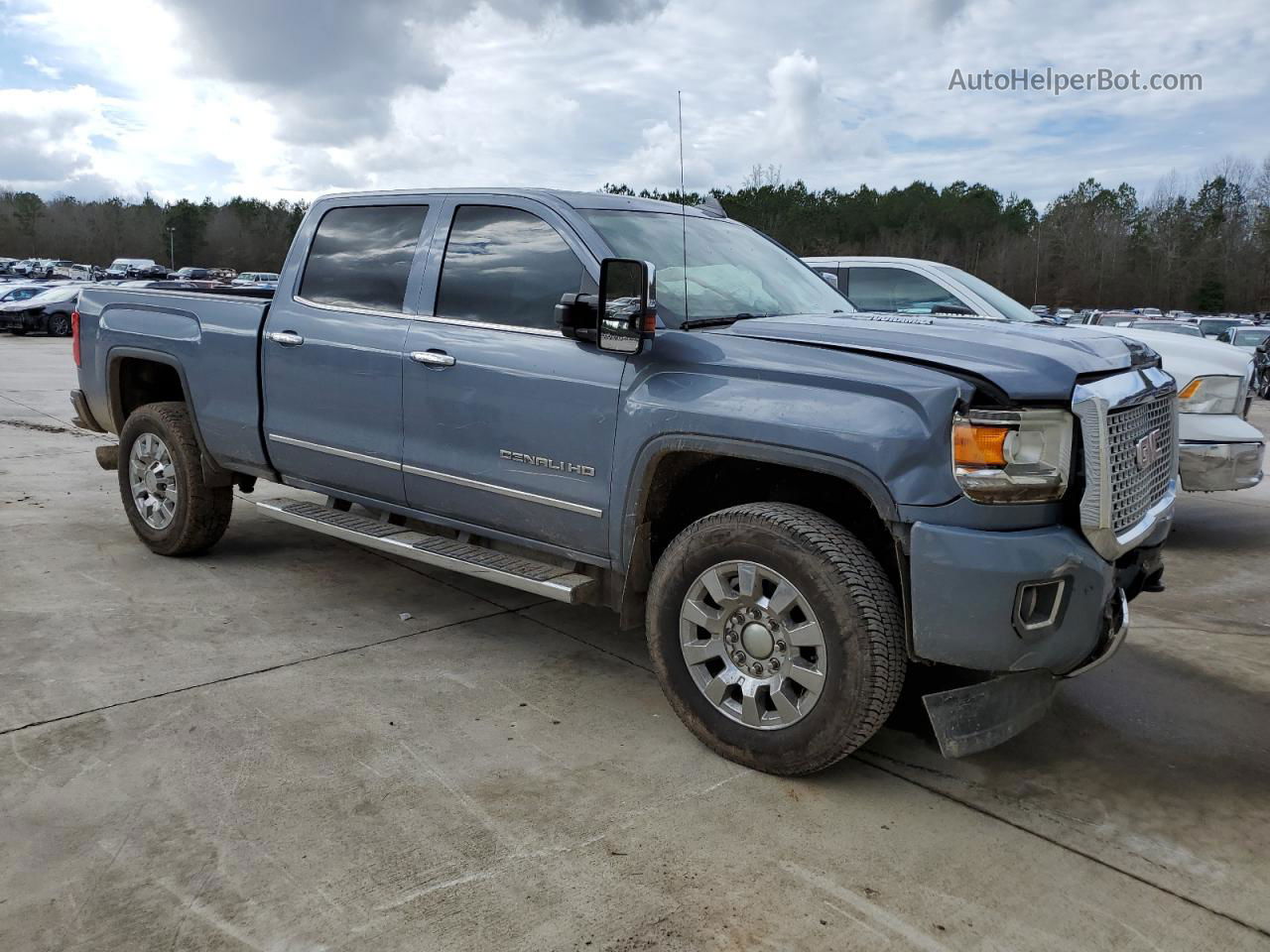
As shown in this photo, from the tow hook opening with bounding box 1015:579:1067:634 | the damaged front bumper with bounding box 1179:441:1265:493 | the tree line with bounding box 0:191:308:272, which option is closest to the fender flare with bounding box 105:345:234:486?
the tow hook opening with bounding box 1015:579:1067:634

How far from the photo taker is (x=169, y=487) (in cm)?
584

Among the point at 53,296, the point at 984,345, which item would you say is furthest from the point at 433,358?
the point at 53,296

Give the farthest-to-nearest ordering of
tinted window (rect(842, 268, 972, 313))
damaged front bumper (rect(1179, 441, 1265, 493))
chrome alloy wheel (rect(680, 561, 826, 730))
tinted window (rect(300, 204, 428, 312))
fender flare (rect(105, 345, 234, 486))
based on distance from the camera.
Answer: tinted window (rect(842, 268, 972, 313))
damaged front bumper (rect(1179, 441, 1265, 493))
fender flare (rect(105, 345, 234, 486))
tinted window (rect(300, 204, 428, 312))
chrome alloy wheel (rect(680, 561, 826, 730))

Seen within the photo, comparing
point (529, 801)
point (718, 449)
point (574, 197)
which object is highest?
point (574, 197)

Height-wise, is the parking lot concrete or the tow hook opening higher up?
the tow hook opening

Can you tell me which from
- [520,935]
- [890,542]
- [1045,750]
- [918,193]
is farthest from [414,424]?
[918,193]

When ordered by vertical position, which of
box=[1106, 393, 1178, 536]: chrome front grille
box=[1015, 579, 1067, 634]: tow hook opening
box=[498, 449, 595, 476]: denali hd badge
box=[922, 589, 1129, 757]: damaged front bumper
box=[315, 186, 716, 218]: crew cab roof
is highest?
box=[315, 186, 716, 218]: crew cab roof

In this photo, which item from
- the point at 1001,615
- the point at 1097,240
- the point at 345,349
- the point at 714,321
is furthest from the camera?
the point at 1097,240

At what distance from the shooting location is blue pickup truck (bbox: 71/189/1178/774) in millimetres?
3111

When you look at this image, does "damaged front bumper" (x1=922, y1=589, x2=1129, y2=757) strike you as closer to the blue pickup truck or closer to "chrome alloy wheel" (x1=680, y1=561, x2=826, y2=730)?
the blue pickup truck

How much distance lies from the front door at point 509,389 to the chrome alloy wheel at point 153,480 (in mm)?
2000

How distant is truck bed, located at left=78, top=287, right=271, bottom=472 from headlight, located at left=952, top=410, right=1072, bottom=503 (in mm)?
3548

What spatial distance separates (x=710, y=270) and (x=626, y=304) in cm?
84

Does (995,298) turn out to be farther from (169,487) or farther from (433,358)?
(169,487)
